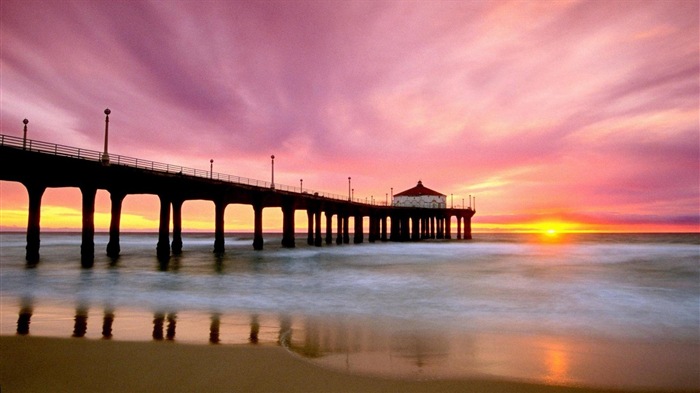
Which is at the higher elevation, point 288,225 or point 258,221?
point 258,221

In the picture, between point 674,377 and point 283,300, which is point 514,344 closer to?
point 674,377

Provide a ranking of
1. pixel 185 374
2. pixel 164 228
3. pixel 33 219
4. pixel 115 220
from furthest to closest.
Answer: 1. pixel 164 228
2. pixel 115 220
3. pixel 33 219
4. pixel 185 374

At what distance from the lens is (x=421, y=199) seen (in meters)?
99.6

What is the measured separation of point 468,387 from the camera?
6.06 m

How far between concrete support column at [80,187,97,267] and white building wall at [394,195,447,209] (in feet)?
253

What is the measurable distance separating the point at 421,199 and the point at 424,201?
2.90ft

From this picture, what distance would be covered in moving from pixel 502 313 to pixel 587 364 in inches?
251

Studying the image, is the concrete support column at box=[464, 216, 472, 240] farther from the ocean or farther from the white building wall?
the ocean

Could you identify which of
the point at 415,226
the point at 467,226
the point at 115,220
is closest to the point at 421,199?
the point at 415,226

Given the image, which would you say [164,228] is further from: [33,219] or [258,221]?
[258,221]

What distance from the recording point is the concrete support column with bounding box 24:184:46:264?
27750 millimetres

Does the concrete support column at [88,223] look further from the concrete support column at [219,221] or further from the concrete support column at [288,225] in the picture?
the concrete support column at [288,225]

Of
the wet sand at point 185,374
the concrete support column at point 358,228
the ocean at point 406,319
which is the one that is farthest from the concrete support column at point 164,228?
the concrete support column at point 358,228

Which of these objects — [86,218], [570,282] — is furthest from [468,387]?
[86,218]
